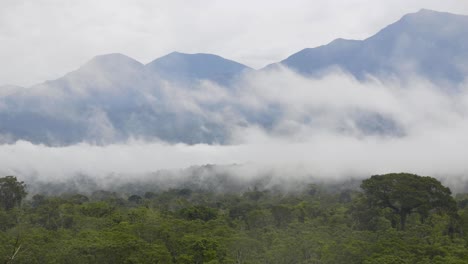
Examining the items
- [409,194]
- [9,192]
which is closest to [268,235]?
[409,194]

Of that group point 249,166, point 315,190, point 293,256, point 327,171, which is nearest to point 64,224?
point 293,256

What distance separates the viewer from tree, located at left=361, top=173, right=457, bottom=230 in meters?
Answer: 47.6

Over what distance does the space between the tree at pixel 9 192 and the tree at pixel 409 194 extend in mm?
55595

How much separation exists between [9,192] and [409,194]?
2403 inches

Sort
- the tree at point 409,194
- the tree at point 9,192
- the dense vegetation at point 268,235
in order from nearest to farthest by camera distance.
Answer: the dense vegetation at point 268,235 < the tree at point 409,194 < the tree at point 9,192

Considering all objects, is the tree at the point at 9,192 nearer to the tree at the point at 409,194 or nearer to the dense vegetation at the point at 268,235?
the dense vegetation at the point at 268,235

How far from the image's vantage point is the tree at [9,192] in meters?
71.2

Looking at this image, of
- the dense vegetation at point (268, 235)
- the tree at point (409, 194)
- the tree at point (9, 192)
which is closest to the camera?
the dense vegetation at point (268, 235)

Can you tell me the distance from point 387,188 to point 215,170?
143133 mm

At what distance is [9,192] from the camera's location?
7169cm

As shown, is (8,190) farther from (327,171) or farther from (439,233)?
(327,171)

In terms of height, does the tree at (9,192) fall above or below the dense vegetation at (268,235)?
above

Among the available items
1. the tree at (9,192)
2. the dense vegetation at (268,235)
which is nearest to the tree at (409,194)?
the dense vegetation at (268,235)

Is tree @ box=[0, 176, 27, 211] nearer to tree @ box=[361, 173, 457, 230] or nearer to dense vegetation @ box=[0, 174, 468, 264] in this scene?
dense vegetation @ box=[0, 174, 468, 264]
